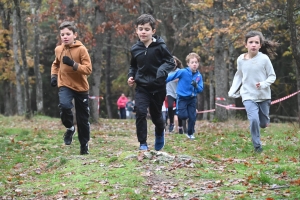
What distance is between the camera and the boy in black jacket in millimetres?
8523

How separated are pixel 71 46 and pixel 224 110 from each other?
1454 cm

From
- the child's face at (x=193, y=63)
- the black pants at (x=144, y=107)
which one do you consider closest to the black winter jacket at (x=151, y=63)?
the black pants at (x=144, y=107)

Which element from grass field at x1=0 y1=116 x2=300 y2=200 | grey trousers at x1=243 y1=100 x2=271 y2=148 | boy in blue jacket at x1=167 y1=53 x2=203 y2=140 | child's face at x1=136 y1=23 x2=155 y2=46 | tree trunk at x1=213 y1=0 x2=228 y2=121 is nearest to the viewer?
grass field at x1=0 y1=116 x2=300 y2=200

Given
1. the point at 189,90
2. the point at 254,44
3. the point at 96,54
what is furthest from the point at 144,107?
the point at 96,54

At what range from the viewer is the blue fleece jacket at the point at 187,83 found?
12555 millimetres

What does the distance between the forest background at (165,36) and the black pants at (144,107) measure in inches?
101

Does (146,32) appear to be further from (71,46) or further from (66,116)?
Answer: (66,116)

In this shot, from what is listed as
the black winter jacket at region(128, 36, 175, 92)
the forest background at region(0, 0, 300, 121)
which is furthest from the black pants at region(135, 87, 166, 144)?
the forest background at region(0, 0, 300, 121)

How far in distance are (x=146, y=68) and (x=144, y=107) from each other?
2.04 feet

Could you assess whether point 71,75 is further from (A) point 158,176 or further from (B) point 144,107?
(A) point 158,176

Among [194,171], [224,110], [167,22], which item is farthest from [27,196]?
[167,22]

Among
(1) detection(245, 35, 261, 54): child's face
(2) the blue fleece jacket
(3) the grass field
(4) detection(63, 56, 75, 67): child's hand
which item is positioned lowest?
(3) the grass field

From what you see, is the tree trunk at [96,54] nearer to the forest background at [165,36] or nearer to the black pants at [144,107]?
the forest background at [165,36]

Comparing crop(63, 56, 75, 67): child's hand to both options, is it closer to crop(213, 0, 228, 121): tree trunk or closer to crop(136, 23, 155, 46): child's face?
crop(136, 23, 155, 46): child's face
